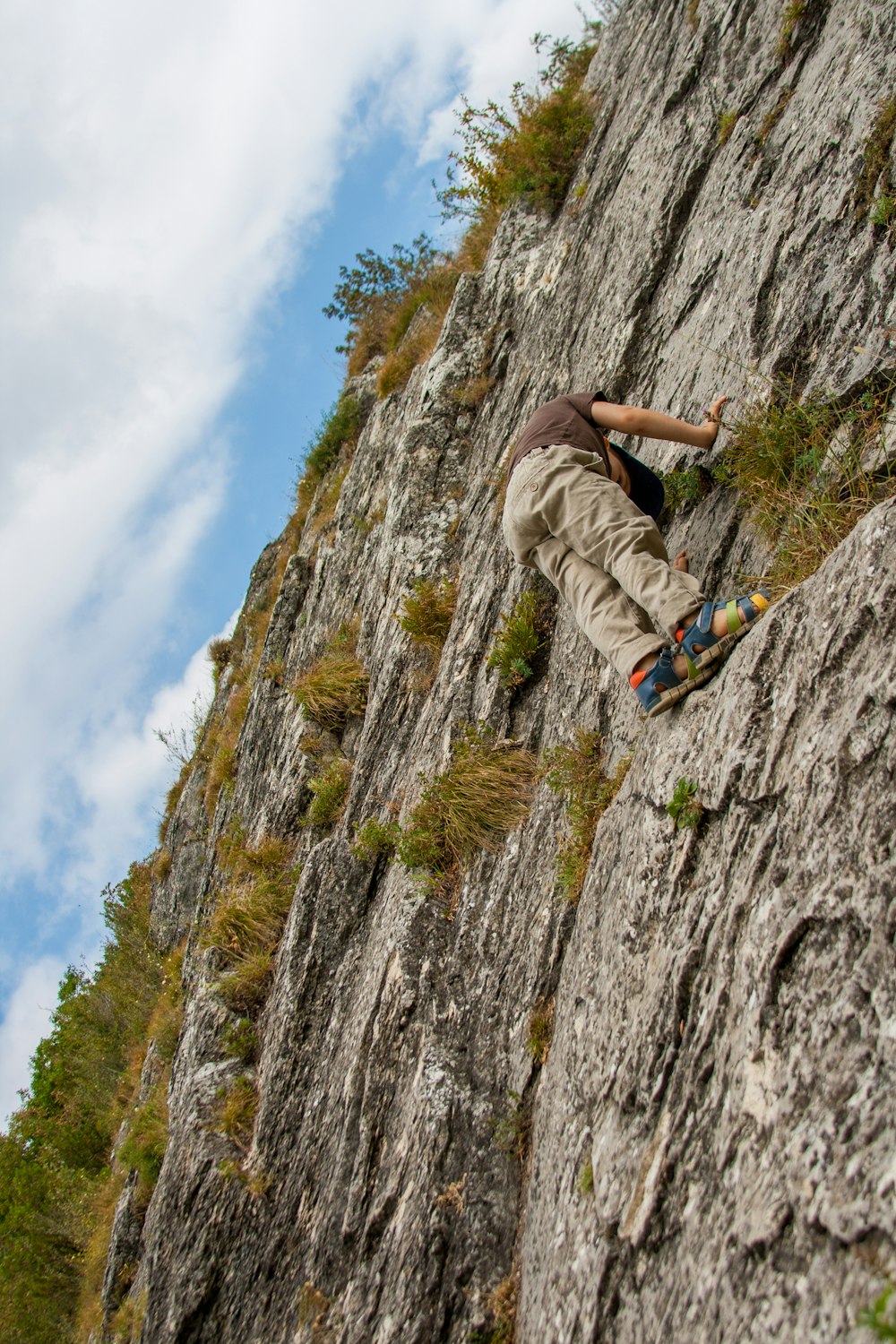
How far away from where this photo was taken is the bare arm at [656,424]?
16.5ft

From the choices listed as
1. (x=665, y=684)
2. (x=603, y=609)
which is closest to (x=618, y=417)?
(x=603, y=609)

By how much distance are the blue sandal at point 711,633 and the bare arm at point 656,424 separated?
1.42 metres

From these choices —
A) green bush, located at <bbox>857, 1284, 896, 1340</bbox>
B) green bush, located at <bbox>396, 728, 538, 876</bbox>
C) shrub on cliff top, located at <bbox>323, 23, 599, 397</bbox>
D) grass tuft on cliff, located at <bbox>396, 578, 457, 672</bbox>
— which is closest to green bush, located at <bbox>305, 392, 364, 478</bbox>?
shrub on cliff top, located at <bbox>323, 23, 599, 397</bbox>

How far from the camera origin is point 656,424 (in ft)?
16.5

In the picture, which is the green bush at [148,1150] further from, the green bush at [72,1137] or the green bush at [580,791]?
the green bush at [580,791]

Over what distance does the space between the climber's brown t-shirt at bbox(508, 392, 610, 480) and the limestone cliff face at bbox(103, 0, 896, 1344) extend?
0.95 metres

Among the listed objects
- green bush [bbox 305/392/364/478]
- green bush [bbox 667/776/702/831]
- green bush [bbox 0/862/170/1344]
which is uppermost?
green bush [bbox 305/392/364/478]

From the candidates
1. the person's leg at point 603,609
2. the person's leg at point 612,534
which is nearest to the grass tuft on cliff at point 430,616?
the person's leg at point 603,609

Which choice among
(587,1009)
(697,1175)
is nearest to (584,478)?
(587,1009)

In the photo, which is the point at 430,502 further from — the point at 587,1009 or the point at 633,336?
the point at 587,1009

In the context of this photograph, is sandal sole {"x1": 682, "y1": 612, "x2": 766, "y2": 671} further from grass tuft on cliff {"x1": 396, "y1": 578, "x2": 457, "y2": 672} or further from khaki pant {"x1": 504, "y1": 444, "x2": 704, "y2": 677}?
grass tuft on cliff {"x1": 396, "y1": 578, "x2": 457, "y2": 672}

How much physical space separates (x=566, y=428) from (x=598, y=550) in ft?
3.26

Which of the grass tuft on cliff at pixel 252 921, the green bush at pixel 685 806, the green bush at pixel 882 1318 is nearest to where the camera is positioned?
the green bush at pixel 882 1318

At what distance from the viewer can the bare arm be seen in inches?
197
